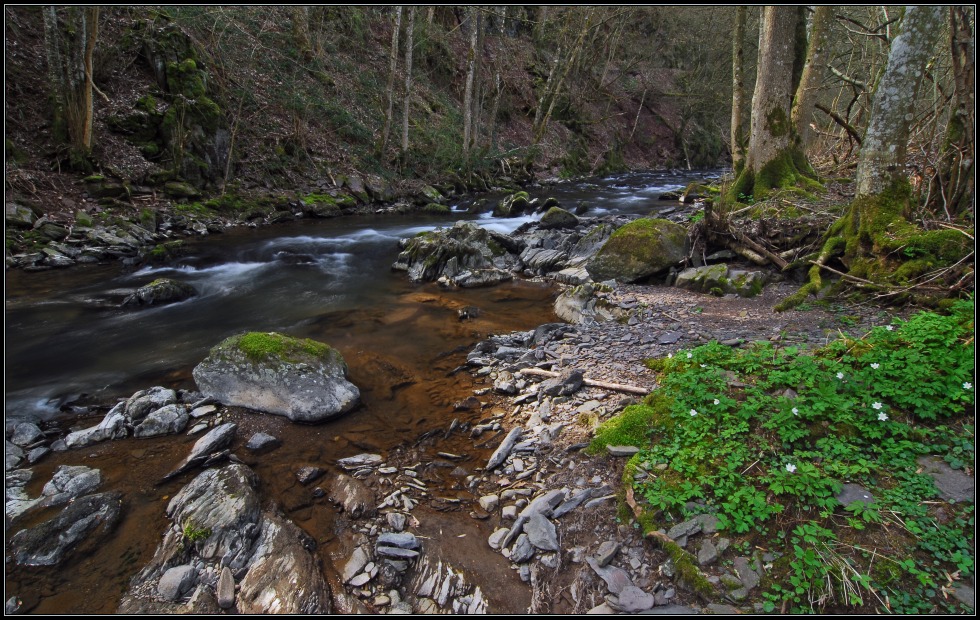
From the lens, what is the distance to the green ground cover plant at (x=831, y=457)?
96.4 inches

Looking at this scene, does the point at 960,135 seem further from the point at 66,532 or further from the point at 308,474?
the point at 66,532

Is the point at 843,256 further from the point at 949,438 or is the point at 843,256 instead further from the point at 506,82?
the point at 506,82

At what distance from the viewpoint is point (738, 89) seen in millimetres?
12641

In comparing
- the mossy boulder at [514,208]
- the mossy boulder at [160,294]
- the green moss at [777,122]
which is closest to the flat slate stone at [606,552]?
the mossy boulder at [160,294]

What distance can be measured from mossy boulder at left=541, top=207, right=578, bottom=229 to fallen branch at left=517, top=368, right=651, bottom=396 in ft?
27.9

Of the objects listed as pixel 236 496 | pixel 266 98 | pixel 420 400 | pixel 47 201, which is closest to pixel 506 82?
pixel 266 98

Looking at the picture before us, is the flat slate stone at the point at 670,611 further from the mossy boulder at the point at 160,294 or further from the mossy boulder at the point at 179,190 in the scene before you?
the mossy boulder at the point at 179,190

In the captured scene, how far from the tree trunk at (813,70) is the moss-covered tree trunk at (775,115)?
1.32ft

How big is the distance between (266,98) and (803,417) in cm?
2025

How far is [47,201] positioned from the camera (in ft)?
36.9

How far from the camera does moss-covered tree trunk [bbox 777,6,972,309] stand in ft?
16.7

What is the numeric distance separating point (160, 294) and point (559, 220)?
9.62m

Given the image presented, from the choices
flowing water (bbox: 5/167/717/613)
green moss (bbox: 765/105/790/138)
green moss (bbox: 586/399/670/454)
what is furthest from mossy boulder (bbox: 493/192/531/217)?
green moss (bbox: 586/399/670/454)

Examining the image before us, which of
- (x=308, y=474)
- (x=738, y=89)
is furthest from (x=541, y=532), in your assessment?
(x=738, y=89)
